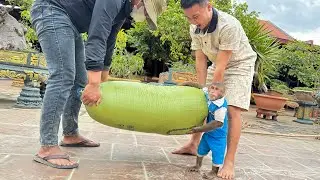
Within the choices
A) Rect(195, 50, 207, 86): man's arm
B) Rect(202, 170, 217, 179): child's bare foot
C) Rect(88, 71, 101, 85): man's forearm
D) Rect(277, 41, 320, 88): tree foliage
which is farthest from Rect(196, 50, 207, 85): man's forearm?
Rect(277, 41, 320, 88): tree foliage

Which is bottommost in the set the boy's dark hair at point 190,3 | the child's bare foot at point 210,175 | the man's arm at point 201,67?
Result: the child's bare foot at point 210,175

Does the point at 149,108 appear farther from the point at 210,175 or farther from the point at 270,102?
the point at 270,102

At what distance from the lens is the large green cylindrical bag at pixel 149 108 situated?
2.27 meters

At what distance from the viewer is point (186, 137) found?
165 inches

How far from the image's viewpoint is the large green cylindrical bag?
227 cm

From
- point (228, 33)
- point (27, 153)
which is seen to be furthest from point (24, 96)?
point (228, 33)

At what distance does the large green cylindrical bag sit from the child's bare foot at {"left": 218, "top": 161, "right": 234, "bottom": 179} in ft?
1.14

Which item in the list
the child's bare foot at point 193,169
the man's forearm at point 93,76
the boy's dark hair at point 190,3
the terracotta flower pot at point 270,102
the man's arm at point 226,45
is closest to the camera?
the man's forearm at point 93,76

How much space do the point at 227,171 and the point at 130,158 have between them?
722mm

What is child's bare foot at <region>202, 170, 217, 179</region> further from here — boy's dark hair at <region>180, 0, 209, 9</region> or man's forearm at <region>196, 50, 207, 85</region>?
boy's dark hair at <region>180, 0, 209, 9</region>

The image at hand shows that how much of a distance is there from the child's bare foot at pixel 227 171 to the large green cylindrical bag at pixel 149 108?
13.7 inches

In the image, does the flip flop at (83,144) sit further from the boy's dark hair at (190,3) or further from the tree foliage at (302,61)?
the tree foliage at (302,61)

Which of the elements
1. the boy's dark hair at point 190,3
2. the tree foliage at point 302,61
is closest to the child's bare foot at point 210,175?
the boy's dark hair at point 190,3

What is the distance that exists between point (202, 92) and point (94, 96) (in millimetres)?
742
